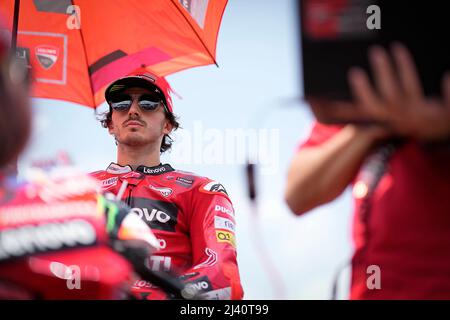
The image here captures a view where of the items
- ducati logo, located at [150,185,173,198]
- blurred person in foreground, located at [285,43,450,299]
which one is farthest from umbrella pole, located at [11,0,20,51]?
blurred person in foreground, located at [285,43,450,299]

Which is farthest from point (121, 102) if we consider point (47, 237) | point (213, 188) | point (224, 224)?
point (47, 237)

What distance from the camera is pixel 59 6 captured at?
11.7 feet

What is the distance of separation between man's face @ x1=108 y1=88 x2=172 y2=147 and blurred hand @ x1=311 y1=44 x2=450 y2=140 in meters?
1.78

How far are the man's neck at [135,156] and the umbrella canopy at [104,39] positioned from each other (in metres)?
0.41

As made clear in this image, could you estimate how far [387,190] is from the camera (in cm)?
164

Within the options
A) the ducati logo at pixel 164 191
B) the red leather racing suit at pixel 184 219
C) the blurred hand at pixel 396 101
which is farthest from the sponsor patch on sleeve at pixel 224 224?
the blurred hand at pixel 396 101

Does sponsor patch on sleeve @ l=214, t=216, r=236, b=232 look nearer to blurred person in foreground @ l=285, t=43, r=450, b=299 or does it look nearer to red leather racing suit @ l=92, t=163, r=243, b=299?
red leather racing suit @ l=92, t=163, r=243, b=299

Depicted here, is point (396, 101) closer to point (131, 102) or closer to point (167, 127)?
point (131, 102)

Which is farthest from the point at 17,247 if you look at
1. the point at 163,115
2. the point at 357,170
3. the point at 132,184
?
the point at 163,115

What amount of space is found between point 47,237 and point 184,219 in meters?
1.73

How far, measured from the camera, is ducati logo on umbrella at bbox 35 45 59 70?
3492 mm

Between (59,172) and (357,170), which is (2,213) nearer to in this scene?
(59,172)
